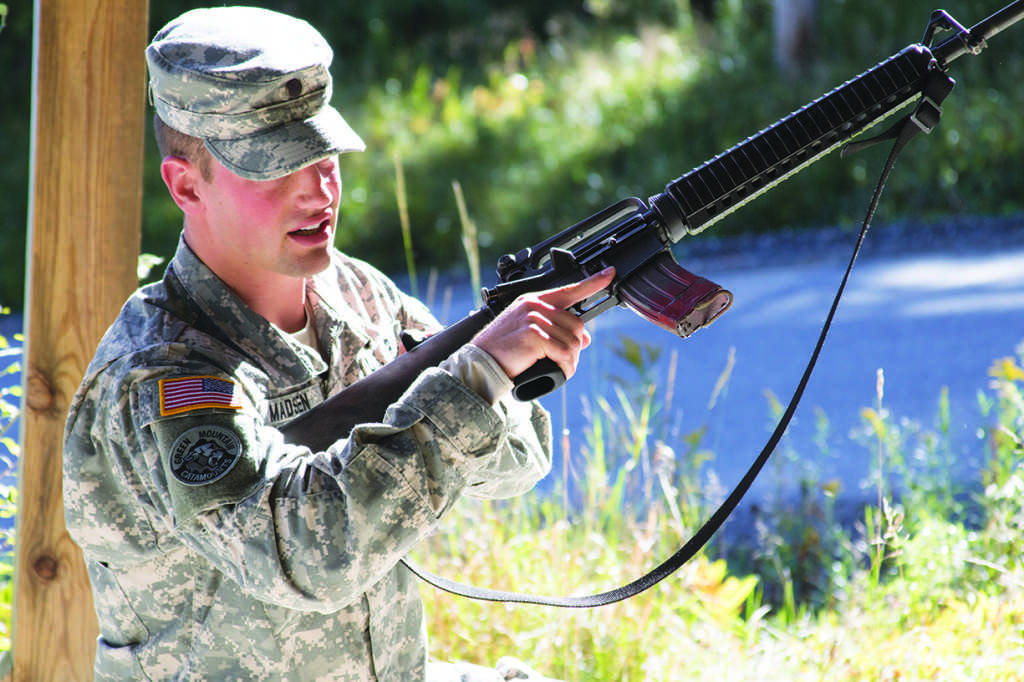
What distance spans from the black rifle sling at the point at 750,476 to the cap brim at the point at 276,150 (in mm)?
665

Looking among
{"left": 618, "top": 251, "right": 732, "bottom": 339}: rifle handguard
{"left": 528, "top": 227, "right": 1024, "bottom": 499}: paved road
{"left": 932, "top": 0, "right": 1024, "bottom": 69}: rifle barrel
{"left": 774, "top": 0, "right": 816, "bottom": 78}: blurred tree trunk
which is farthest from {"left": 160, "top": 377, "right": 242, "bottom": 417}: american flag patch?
{"left": 774, "top": 0, "right": 816, "bottom": 78}: blurred tree trunk

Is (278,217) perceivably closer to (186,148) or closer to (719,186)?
(186,148)

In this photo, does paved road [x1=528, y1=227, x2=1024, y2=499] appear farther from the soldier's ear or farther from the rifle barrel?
the soldier's ear

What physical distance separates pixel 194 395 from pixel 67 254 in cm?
84

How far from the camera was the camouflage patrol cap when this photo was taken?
163 cm

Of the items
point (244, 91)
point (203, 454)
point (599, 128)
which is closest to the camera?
point (203, 454)

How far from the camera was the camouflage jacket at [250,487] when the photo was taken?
1492 millimetres

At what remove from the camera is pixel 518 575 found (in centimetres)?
291

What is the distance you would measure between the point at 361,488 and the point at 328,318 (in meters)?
0.50

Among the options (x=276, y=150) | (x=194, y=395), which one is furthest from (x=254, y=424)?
(x=276, y=150)

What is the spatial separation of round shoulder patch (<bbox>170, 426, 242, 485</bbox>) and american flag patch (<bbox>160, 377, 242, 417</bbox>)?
0.04 m

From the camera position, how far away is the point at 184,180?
171 centimetres

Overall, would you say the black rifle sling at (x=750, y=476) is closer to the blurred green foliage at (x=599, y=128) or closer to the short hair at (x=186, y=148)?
the short hair at (x=186, y=148)

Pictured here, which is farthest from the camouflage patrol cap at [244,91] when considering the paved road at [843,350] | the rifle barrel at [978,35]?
the paved road at [843,350]
